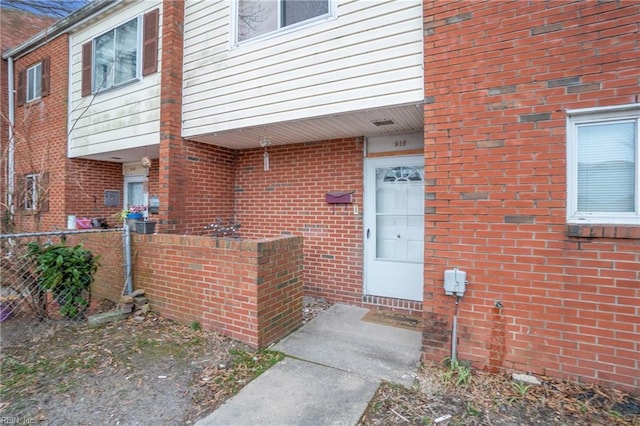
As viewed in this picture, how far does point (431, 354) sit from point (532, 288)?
112 centimetres

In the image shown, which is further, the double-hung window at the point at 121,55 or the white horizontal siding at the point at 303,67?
the double-hung window at the point at 121,55

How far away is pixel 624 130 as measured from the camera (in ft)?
8.38

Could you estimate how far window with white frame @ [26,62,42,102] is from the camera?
7949 millimetres

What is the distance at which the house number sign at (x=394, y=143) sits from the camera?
15.0ft

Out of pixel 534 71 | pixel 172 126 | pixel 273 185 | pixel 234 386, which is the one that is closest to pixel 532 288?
pixel 534 71

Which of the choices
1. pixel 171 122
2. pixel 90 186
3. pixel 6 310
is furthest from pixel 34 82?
pixel 6 310

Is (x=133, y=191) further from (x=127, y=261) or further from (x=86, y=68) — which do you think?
(x=127, y=261)

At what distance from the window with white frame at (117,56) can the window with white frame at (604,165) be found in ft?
22.0

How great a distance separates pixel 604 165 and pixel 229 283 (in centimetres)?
378

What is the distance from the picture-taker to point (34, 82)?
8156 millimetres

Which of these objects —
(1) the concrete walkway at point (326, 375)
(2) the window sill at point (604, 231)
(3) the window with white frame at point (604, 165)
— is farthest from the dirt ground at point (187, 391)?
(3) the window with white frame at point (604, 165)

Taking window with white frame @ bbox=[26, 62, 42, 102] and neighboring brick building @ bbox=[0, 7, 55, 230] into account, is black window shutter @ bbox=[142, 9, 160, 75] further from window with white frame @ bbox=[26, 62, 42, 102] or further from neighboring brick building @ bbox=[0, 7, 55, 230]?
neighboring brick building @ bbox=[0, 7, 55, 230]

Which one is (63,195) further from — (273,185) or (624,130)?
(624,130)

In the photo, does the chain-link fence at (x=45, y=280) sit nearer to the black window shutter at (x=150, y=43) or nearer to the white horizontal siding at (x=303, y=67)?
the white horizontal siding at (x=303, y=67)
